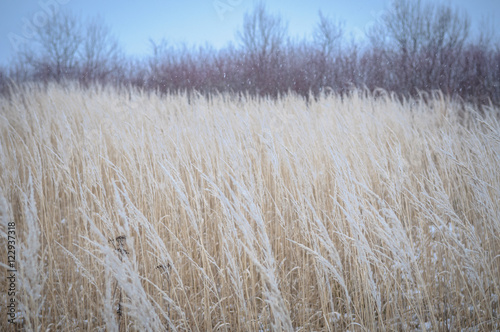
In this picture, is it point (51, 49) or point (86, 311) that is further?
point (51, 49)

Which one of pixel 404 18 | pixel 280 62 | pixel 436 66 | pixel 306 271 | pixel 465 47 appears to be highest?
pixel 404 18

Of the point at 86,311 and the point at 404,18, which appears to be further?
the point at 404,18

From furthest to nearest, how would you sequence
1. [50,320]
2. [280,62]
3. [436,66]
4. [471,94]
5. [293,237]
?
[280,62]
[436,66]
[471,94]
[293,237]
[50,320]

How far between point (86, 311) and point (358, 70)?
11643 millimetres

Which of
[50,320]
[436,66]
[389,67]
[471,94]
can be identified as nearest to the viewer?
[50,320]

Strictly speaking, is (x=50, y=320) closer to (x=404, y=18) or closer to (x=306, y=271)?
(x=306, y=271)

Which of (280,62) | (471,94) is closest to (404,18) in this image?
(471,94)

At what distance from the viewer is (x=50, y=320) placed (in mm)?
1470

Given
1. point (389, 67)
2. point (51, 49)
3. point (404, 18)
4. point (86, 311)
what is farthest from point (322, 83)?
point (51, 49)

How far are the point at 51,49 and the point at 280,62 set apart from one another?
1038cm

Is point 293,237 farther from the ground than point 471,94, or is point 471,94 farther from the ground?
point 471,94

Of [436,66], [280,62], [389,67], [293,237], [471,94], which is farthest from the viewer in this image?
[280,62]

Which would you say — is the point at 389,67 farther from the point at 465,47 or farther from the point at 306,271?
the point at 306,271

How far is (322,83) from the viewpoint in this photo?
35.0 feet
